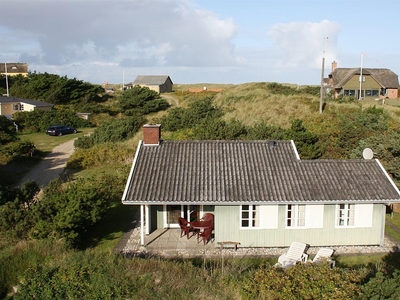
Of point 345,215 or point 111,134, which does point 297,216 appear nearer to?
point 345,215

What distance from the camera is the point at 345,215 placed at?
1552cm

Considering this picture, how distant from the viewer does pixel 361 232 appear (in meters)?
15.6

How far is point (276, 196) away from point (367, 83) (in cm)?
4109

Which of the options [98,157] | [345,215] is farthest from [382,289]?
[98,157]

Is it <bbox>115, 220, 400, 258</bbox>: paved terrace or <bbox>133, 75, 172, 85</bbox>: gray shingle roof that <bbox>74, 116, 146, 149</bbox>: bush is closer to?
<bbox>115, 220, 400, 258</bbox>: paved terrace

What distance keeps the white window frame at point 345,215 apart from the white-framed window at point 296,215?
4.34 feet

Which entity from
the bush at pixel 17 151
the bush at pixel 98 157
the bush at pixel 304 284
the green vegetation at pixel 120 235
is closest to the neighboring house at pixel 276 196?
the green vegetation at pixel 120 235

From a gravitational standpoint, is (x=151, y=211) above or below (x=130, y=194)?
below

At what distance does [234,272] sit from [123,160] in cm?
2165

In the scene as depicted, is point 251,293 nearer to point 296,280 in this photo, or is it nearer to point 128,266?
point 296,280

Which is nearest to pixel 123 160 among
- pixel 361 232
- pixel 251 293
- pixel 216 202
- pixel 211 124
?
pixel 211 124

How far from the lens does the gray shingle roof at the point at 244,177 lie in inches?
588

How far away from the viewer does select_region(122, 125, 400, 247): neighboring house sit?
1495 centimetres

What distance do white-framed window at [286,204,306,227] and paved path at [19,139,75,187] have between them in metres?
17.4
